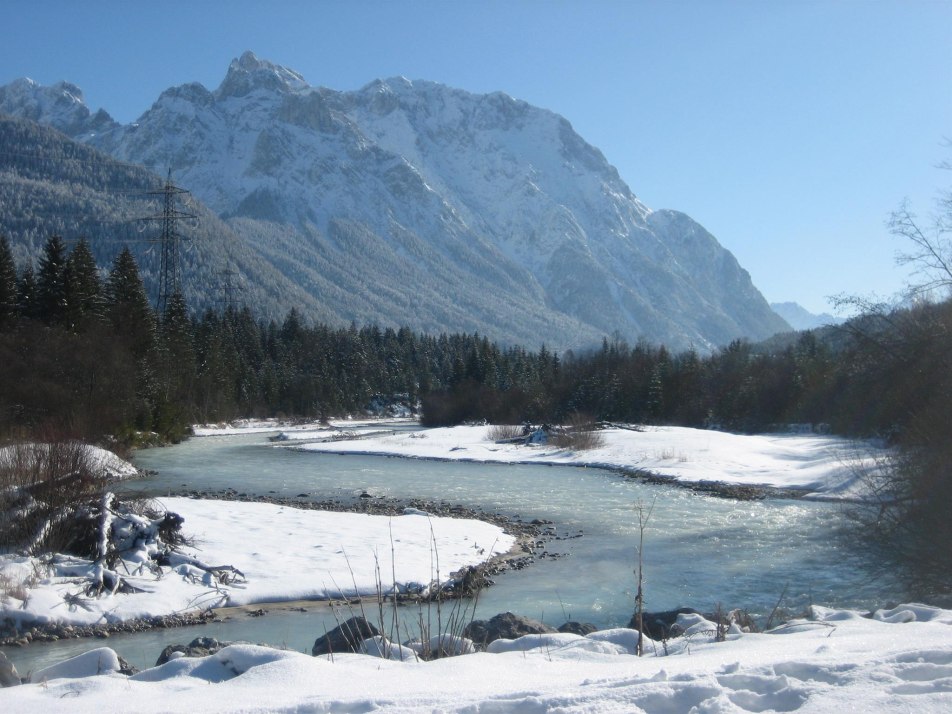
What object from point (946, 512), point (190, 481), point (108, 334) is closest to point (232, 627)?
point (946, 512)

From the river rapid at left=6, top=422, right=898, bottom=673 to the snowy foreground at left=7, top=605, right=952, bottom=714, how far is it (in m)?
1.28

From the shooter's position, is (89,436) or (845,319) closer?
(845,319)

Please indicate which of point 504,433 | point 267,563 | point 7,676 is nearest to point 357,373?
point 504,433

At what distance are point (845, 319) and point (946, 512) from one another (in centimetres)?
356

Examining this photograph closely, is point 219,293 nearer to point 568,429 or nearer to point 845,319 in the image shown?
point 568,429

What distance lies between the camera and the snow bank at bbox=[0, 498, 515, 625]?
36.6ft

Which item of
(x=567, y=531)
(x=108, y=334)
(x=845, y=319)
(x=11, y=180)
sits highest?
(x=11, y=180)

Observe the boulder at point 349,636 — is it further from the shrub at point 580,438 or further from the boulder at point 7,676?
the shrub at point 580,438

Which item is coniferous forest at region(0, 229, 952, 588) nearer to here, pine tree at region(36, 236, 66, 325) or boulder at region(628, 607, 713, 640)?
pine tree at region(36, 236, 66, 325)

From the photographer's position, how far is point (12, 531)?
12.5 metres

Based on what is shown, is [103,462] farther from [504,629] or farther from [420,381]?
[420,381]

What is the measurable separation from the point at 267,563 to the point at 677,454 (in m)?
26.3

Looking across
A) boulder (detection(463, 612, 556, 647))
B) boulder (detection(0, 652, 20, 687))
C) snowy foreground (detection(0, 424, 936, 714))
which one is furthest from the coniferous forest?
boulder (detection(0, 652, 20, 687))

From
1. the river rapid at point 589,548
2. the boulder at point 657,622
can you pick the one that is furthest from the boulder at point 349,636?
the boulder at point 657,622
